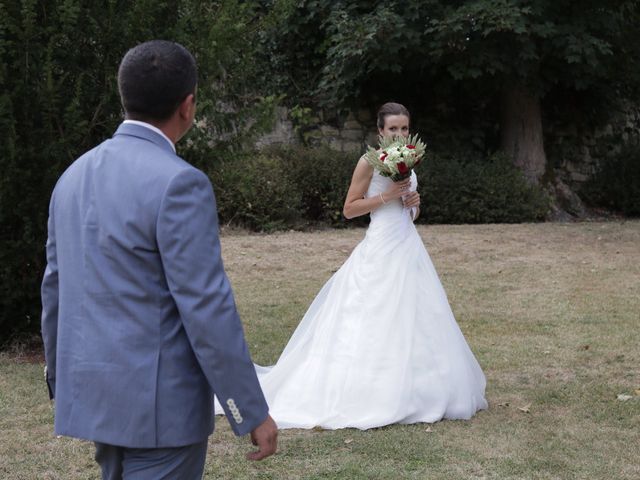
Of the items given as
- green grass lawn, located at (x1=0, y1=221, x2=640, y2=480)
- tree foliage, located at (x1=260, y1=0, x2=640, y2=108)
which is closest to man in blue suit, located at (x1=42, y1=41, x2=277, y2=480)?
green grass lawn, located at (x1=0, y1=221, x2=640, y2=480)

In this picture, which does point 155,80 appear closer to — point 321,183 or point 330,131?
point 321,183

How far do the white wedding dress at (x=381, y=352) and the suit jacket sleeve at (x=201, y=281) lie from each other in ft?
10.4

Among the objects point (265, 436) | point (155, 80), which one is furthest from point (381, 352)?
point (155, 80)

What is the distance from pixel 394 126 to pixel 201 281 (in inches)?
157

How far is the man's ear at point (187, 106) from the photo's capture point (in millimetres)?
2840

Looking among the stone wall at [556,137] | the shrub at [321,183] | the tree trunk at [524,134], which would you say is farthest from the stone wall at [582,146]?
the shrub at [321,183]

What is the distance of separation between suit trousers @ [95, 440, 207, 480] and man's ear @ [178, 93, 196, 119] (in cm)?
104

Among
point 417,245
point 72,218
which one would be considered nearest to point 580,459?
point 417,245

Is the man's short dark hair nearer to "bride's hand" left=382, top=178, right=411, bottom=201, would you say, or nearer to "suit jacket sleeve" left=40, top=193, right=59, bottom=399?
"suit jacket sleeve" left=40, top=193, right=59, bottom=399

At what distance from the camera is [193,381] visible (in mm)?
2789

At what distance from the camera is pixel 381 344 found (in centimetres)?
602

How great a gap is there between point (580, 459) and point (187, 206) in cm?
350

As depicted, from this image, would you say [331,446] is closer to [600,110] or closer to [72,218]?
[72,218]

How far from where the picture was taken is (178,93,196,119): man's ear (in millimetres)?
2840
